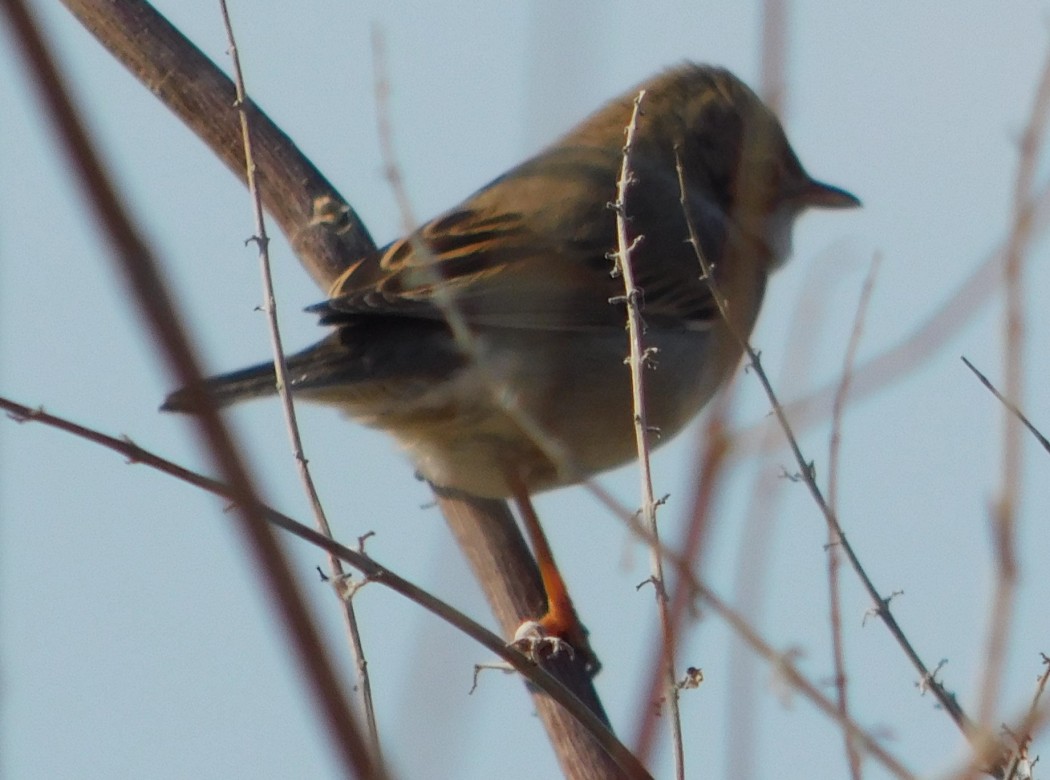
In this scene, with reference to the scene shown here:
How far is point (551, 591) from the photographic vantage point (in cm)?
439

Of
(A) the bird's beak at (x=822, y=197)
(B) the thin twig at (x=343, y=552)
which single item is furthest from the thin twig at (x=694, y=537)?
(A) the bird's beak at (x=822, y=197)

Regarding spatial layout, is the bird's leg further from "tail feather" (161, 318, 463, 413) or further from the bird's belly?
"tail feather" (161, 318, 463, 413)

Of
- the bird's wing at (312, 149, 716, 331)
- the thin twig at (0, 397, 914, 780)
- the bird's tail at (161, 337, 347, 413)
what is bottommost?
the thin twig at (0, 397, 914, 780)

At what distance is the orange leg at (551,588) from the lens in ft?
14.1

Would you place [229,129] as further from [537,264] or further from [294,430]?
[294,430]

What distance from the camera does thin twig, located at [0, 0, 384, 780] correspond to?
587mm

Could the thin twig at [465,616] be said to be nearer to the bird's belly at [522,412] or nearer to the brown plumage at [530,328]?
the brown plumage at [530,328]

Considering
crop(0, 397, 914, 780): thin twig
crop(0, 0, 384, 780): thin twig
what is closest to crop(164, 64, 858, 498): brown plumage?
crop(0, 397, 914, 780): thin twig

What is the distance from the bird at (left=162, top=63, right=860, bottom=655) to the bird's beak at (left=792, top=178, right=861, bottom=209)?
49 cm

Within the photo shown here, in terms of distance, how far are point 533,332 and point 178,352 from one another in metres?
3.87

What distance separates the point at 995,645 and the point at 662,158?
178 inches

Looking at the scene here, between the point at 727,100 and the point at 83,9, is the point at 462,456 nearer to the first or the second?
the point at 83,9

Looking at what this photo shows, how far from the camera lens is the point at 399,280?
4.07 meters

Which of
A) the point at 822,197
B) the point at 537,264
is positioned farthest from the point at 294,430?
the point at 822,197
